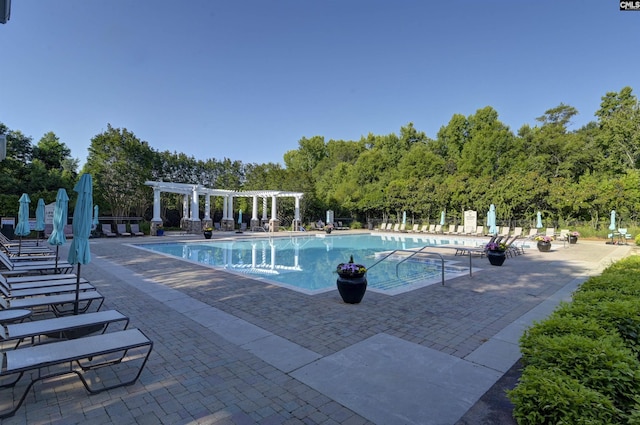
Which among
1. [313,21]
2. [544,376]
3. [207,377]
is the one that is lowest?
[207,377]

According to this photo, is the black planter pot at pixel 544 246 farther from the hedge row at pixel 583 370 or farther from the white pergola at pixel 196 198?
the white pergola at pixel 196 198

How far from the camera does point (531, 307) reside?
582 cm

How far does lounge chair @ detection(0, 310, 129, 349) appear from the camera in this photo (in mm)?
3182

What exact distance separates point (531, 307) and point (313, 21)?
16498 millimetres

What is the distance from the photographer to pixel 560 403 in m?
1.89

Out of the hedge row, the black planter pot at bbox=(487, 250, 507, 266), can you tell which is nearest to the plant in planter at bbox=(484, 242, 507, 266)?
the black planter pot at bbox=(487, 250, 507, 266)

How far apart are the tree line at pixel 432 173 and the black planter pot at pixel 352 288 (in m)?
23.4

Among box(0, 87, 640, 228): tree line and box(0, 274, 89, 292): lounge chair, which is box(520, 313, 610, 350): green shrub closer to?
box(0, 274, 89, 292): lounge chair

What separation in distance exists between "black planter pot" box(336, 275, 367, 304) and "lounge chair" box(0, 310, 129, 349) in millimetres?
3420

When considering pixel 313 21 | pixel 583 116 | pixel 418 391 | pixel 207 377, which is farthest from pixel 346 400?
pixel 583 116

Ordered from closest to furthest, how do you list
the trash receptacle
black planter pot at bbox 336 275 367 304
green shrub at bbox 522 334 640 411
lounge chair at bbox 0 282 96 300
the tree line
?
1. green shrub at bbox 522 334 640 411
2. lounge chair at bbox 0 282 96 300
3. black planter pot at bbox 336 275 367 304
4. the trash receptacle
5. the tree line

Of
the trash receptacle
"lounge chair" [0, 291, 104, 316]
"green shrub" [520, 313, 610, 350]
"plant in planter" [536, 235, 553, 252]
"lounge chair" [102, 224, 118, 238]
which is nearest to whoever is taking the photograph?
"green shrub" [520, 313, 610, 350]

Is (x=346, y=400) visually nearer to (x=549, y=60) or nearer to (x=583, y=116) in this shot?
(x=549, y=60)

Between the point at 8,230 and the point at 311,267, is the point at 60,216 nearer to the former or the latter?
the point at 311,267
